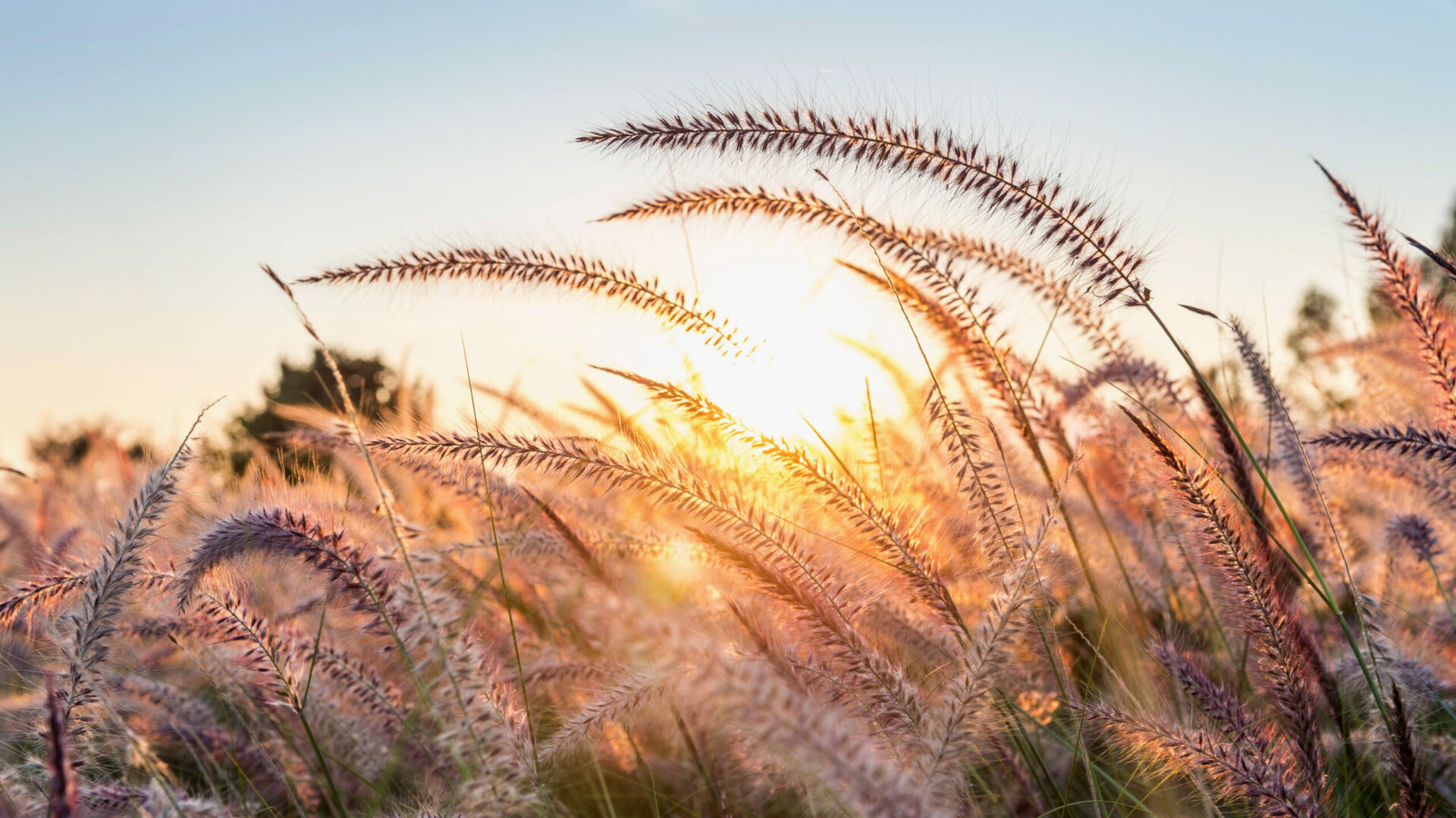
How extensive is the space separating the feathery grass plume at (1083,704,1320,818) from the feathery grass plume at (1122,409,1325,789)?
9 centimetres

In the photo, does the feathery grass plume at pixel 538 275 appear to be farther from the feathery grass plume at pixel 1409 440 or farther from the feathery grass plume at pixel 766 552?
the feathery grass plume at pixel 1409 440

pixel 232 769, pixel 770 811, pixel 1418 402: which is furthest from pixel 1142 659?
pixel 232 769

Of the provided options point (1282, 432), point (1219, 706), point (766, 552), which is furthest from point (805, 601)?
point (1282, 432)

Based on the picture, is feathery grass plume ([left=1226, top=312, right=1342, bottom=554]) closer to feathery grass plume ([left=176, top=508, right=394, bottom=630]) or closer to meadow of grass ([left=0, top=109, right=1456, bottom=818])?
meadow of grass ([left=0, top=109, right=1456, bottom=818])

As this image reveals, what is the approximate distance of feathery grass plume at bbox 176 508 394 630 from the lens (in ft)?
4.56

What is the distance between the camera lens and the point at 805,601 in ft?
4.21

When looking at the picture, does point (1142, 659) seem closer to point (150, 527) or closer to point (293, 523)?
point (293, 523)

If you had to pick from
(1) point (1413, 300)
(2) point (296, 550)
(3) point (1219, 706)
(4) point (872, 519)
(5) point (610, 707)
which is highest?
(1) point (1413, 300)

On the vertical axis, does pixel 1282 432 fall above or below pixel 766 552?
above

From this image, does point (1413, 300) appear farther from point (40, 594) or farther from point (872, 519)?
point (40, 594)

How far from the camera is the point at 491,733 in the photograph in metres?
1.14

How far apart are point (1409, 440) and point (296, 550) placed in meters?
2.07

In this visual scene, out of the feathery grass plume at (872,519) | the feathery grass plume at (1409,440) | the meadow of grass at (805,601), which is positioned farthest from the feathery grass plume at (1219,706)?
the feathery grass plume at (1409,440)

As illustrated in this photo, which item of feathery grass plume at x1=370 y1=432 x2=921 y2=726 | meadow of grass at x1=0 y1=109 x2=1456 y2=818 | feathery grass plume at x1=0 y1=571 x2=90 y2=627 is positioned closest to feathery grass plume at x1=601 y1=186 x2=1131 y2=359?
meadow of grass at x1=0 y1=109 x2=1456 y2=818
